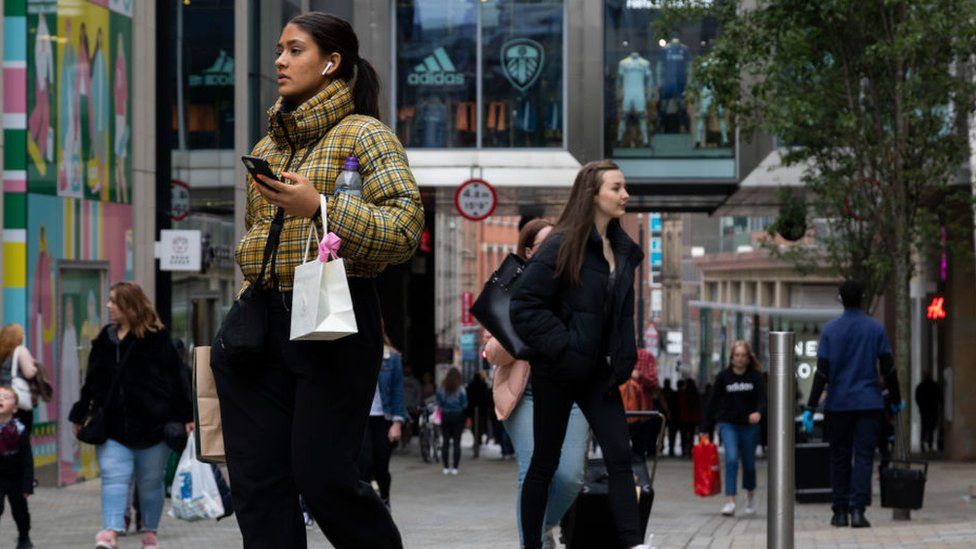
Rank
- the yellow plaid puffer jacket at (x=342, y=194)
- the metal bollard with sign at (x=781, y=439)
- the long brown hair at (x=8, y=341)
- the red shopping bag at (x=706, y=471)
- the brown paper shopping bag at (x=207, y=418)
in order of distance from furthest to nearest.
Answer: the red shopping bag at (x=706, y=471) → the long brown hair at (x=8, y=341) → the metal bollard with sign at (x=781, y=439) → the brown paper shopping bag at (x=207, y=418) → the yellow plaid puffer jacket at (x=342, y=194)

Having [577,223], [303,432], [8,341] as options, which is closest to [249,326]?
[303,432]

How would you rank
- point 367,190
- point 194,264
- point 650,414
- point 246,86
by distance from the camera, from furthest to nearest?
point 246,86 → point 194,264 → point 650,414 → point 367,190

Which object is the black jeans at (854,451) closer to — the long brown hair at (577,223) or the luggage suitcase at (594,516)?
the luggage suitcase at (594,516)

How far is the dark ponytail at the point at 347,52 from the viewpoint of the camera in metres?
4.61

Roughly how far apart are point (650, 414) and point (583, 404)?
1622 millimetres

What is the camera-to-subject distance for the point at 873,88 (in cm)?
1989

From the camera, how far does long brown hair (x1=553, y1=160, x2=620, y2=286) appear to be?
7551 millimetres

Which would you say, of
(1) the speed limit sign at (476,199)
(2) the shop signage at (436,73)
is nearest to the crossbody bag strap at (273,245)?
(1) the speed limit sign at (476,199)

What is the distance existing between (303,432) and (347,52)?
0.98 m

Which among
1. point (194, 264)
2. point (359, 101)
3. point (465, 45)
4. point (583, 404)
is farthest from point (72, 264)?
point (359, 101)

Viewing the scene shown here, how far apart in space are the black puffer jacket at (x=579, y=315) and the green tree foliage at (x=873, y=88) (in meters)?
11.4

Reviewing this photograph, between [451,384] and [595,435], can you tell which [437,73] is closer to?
[451,384]

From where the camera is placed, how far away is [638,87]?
2875cm

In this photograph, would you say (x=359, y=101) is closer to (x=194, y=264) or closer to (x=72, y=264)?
(x=194, y=264)
